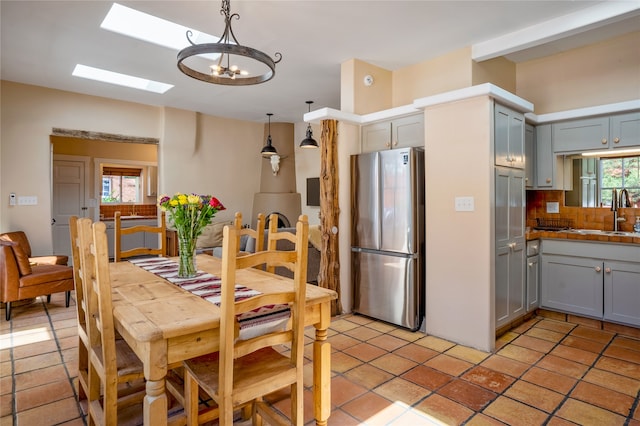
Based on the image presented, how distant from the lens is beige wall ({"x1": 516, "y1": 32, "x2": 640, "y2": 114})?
3.40 metres

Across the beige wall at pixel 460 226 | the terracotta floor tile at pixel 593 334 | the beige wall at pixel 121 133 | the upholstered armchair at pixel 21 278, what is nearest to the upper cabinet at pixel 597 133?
the beige wall at pixel 460 226

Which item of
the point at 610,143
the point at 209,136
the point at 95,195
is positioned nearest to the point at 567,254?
the point at 610,143

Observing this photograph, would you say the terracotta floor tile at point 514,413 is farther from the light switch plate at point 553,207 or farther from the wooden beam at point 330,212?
the light switch plate at point 553,207

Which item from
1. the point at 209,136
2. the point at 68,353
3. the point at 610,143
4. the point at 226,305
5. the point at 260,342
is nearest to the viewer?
the point at 226,305

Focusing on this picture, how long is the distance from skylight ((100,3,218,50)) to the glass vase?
2.07 meters

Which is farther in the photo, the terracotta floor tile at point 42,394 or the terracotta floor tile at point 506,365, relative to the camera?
the terracotta floor tile at point 506,365

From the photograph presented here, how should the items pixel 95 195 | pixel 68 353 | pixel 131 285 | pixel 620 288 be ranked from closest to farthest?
pixel 131 285
pixel 68 353
pixel 620 288
pixel 95 195

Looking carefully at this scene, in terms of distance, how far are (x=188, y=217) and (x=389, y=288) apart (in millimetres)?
2095

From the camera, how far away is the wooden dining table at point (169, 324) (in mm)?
1312

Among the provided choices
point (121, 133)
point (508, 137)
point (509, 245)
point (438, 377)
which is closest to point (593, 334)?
point (509, 245)

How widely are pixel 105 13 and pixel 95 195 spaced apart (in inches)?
217

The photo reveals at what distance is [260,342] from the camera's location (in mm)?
1478

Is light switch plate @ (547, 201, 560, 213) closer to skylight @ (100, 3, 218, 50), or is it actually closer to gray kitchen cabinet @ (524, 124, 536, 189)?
gray kitchen cabinet @ (524, 124, 536, 189)

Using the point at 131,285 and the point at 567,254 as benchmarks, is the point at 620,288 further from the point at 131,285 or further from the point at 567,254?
the point at 131,285
